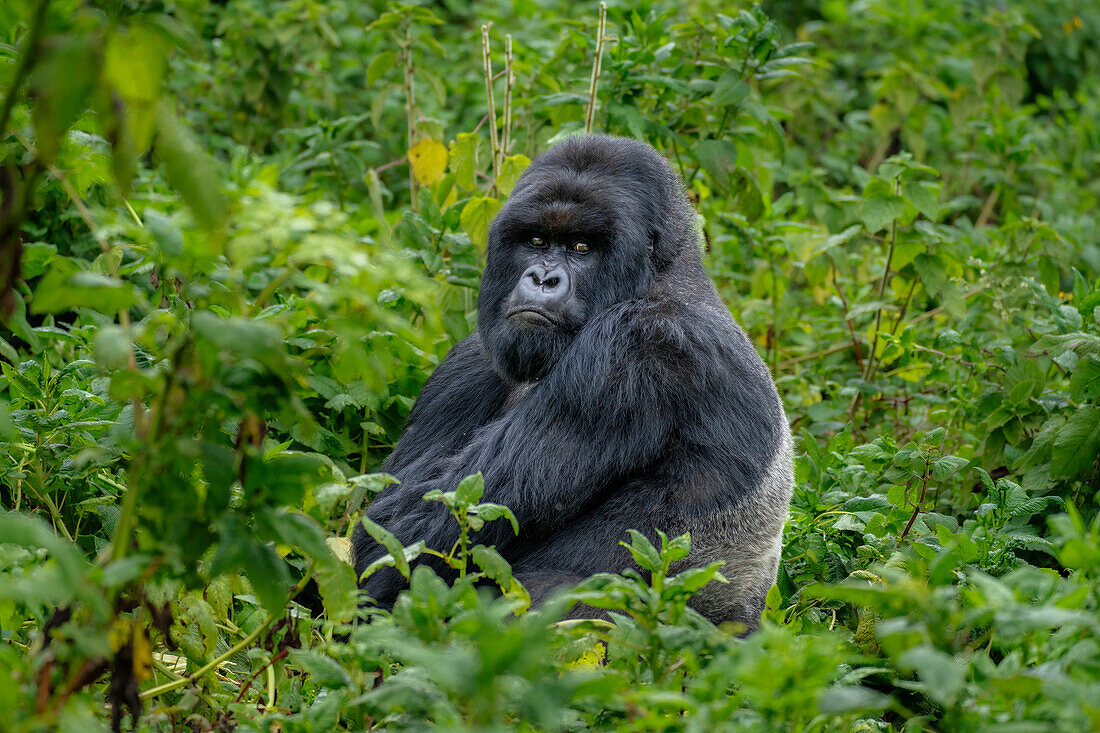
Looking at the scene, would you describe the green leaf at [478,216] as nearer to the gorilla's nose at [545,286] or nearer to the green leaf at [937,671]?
the gorilla's nose at [545,286]

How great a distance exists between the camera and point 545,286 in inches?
133

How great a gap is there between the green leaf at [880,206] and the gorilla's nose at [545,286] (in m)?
1.72

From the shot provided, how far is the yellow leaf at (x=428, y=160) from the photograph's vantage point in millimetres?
4754

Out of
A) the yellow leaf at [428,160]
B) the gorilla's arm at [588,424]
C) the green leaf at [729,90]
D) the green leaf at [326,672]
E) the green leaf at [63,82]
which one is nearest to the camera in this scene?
the green leaf at [63,82]

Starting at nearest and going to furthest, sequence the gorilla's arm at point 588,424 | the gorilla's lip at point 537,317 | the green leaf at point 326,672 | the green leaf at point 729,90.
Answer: the green leaf at point 326,672 → the gorilla's arm at point 588,424 → the gorilla's lip at point 537,317 → the green leaf at point 729,90

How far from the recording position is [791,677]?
6.08 ft

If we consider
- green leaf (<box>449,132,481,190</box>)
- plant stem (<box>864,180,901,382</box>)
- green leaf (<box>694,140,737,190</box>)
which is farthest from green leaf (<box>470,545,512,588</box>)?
plant stem (<box>864,180,901,382</box>)


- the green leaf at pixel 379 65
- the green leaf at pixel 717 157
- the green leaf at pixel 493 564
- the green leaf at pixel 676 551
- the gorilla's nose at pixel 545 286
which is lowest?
the green leaf at pixel 493 564

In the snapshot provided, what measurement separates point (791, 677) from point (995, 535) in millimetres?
1614

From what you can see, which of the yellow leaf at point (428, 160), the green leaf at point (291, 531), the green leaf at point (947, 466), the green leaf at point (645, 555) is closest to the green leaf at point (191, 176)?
the green leaf at point (291, 531)

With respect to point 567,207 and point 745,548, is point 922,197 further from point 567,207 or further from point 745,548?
point 745,548

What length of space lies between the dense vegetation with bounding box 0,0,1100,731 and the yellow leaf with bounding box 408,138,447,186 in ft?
0.08

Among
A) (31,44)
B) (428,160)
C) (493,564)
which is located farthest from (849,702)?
(428,160)

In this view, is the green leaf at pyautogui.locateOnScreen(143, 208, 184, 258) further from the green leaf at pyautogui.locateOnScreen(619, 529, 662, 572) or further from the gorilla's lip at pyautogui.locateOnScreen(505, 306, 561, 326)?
the gorilla's lip at pyautogui.locateOnScreen(505, 306, 561, 326)
